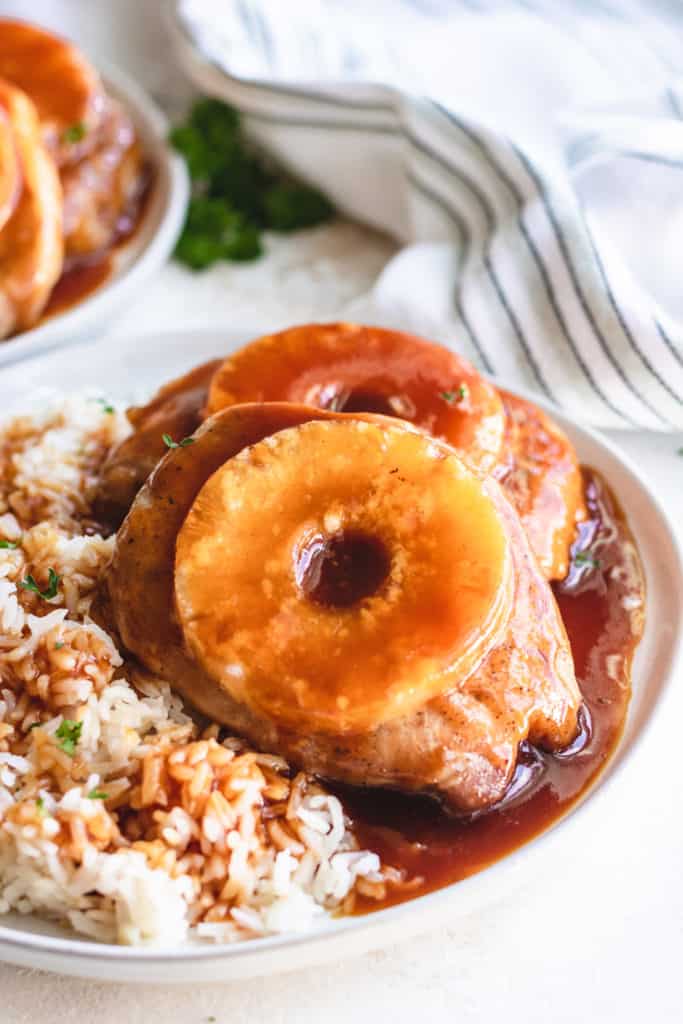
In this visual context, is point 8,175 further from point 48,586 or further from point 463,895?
point 463,895

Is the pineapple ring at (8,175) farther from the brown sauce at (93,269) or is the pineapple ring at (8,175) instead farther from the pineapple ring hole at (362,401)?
the pineapple ring hole at (362,401)

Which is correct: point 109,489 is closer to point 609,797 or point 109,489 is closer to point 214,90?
point 609,797

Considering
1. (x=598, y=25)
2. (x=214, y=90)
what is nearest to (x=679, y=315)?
(x=598, y=25)

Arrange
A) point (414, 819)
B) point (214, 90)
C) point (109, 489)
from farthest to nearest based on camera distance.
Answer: point (214, 90), point (109, 489), point (414, 819)

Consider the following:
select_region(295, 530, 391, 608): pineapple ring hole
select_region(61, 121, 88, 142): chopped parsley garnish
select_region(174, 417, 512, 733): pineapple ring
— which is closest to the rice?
select_region(174, 417, 512, 733): pineapple ring

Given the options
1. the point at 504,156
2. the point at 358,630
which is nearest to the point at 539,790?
the point at 358,630
